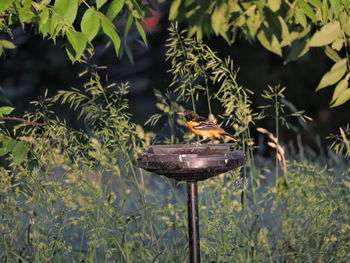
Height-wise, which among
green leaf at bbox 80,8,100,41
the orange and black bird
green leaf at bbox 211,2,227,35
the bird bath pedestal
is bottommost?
the bird bath pedestal

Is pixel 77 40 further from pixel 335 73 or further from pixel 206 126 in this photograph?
pixel 335 73

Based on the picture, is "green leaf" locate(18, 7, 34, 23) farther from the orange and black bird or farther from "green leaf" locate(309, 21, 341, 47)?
"green leaf" locate(309, 21, 341, 47)

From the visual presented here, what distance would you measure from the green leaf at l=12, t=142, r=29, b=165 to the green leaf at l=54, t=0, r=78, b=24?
0.76 meters

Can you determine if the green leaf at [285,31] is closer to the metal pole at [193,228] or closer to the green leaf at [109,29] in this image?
the metal pole at [193,228]

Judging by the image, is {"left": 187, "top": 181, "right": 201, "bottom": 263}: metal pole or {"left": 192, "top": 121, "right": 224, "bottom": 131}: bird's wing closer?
{"left": 187, "top": 181, "right": 201, "bottom": 263}: metal pole

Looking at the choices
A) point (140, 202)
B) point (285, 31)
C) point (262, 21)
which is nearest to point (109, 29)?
point (140, 202)

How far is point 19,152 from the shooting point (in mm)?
3953

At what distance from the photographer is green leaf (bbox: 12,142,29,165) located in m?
3.91

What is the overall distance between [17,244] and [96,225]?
1.04m

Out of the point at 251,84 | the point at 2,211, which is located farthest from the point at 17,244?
the point at 251,84

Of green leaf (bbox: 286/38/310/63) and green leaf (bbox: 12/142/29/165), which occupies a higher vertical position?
green leaf (bbox: 286/38/310/63)

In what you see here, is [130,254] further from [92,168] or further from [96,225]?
[92,168]

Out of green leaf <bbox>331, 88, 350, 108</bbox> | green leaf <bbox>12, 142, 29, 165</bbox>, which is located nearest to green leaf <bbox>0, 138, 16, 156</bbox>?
green leaf <bbox>12, 142, 29, 165</bbox>

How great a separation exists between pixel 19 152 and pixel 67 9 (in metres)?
0.83
